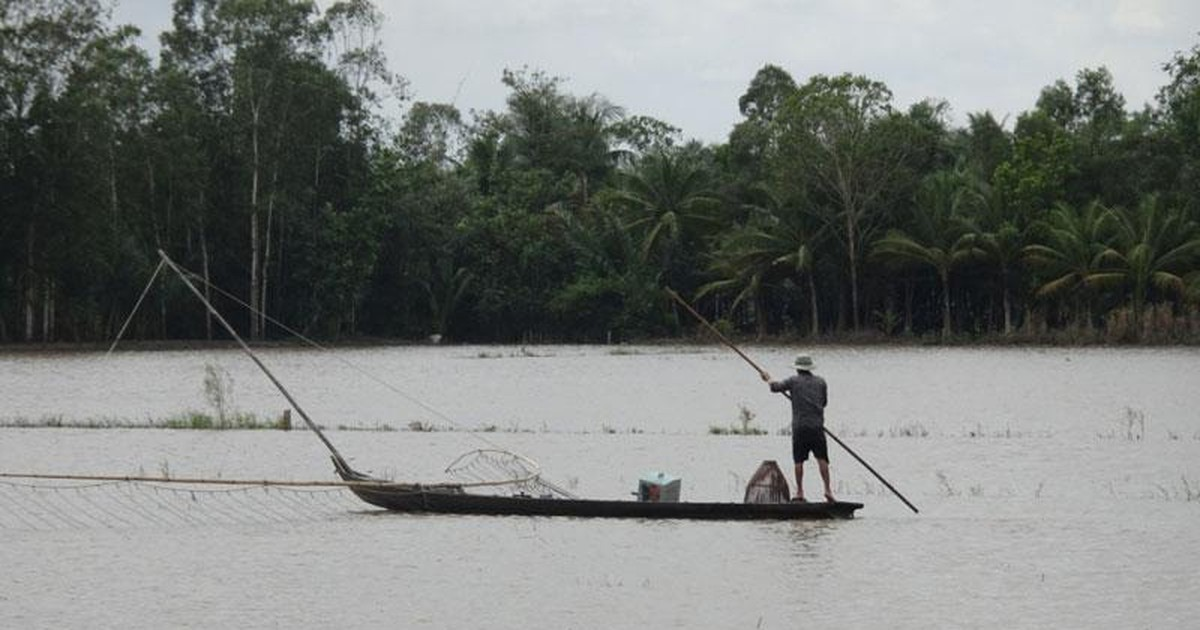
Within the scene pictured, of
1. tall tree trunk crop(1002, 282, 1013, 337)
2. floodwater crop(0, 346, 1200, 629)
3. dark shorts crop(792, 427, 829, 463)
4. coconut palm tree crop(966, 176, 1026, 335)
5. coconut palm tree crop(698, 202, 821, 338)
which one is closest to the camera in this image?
floodwater crop(0, 346, 1200, 629)

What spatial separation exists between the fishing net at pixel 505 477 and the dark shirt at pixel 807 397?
102 inches

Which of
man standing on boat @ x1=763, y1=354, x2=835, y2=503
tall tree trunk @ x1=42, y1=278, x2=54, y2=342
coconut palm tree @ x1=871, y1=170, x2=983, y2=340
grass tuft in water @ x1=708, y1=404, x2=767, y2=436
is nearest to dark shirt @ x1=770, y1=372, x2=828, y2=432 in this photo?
man standing on boat @ x1=763, y1=354, x2=835, y2=503

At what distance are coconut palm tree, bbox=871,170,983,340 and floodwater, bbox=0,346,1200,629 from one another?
21586 mm

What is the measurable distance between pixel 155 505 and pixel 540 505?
5.12 metres

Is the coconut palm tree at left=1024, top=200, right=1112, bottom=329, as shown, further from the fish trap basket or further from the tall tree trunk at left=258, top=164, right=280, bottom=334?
the fish trap basket

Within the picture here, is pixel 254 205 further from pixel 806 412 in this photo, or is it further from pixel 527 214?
pixel 806 412

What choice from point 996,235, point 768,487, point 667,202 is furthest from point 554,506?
point 667,202

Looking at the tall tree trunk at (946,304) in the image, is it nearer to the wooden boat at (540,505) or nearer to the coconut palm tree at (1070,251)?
the coconut palm tree at (1070,251)

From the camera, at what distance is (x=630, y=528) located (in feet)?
54.3

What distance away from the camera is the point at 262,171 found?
63688 millimetres

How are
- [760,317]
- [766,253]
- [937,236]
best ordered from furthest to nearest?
[760,317] < [766,253] < [937,236]

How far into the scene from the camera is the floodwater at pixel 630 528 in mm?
12852

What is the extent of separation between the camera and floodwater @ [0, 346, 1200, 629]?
506 inches

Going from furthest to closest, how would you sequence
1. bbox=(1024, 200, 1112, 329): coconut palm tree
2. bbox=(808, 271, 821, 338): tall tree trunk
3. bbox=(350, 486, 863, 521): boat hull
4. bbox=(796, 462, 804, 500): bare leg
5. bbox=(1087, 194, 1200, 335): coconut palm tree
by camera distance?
bbox=(808, 271, 821, 338): tall tree trunk < bbox=(1024, 200, 1112, 329): coconut palm tree < bbox=(1087, 194, 1200, 335): coconut palm tree < bbox=(796, 462, 804, 500): bare leg < bbox=(350, 486, 863, 521): boat hull
